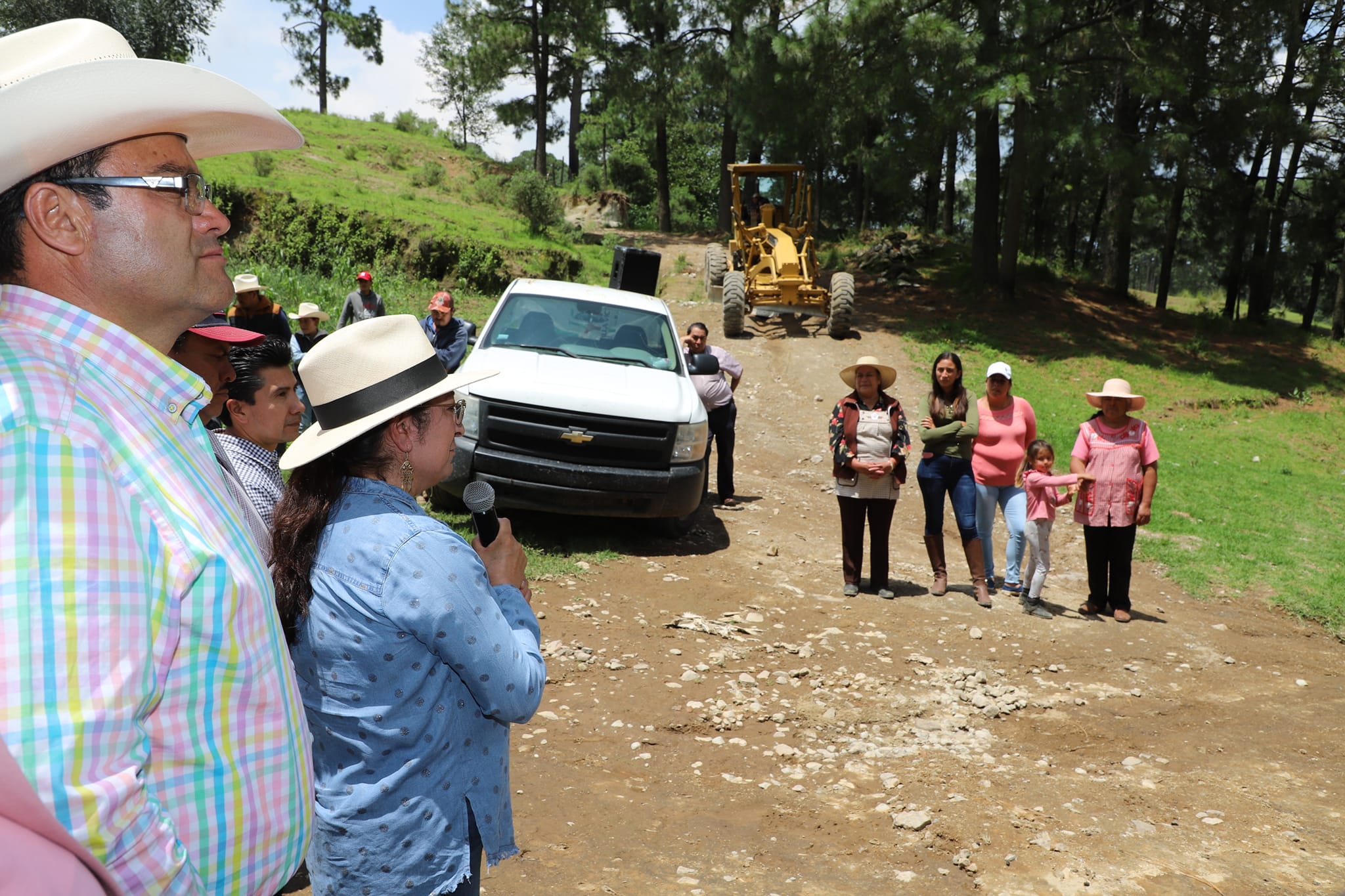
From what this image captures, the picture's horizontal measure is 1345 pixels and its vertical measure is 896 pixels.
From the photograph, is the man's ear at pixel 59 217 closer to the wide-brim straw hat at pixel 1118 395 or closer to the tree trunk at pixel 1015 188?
the wide-brim straw hat at pixel 1118 395

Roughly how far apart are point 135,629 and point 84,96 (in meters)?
0.74

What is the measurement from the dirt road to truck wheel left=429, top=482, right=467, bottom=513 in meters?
1.37

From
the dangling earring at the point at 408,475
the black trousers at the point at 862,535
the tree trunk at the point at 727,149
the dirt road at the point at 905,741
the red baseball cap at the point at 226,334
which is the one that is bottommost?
the dirt road at the point at 905,741

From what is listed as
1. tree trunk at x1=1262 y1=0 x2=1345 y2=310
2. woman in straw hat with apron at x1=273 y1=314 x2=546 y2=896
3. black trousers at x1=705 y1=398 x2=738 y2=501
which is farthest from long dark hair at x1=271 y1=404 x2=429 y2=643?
tree trunk at x1=1262 y1=0 x2=1345 y2=310

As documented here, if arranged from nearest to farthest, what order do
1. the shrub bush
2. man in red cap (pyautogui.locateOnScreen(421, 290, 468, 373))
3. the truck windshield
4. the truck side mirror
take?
the truck windshield < the truck side mirror < man in red cap (pyautogui.locateOnScreen(421, 290, 468, 373)) < the shrub bush

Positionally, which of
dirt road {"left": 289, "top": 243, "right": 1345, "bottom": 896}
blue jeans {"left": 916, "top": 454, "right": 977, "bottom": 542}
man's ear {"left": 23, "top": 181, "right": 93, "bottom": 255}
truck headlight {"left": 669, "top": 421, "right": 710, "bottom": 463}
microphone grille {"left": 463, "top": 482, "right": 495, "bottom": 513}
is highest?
man's ear {"left": 23, "top": 181, "right": 93, "bottom": 255}

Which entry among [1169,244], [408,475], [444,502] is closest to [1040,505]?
[444,502]

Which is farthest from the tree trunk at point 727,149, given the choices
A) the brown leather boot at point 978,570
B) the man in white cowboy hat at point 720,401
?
the brown leather boot at point 978,570

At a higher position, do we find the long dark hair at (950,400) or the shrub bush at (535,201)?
the shrub bush at (535,201)

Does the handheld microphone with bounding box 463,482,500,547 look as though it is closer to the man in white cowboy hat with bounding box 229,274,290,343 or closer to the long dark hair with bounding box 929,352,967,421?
the long dark hair with bounding box 929,352,967,421

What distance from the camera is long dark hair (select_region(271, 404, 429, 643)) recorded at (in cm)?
201

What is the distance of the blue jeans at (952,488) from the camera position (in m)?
7.55

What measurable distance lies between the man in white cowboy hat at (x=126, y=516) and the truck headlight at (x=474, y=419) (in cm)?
584

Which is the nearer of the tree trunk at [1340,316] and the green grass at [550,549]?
the green grass at [550,549]
